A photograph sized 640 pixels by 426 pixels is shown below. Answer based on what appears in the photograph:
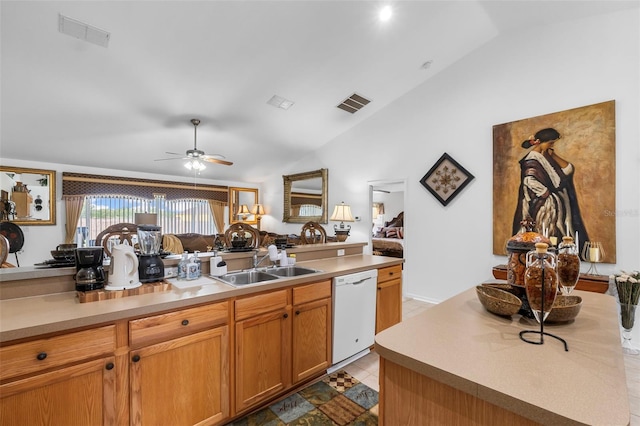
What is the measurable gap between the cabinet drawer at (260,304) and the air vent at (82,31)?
9.28 ft

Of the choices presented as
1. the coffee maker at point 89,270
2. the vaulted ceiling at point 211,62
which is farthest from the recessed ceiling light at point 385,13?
the coffee maker at point 89,270

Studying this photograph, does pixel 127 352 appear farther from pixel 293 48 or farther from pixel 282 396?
pixel 293 48

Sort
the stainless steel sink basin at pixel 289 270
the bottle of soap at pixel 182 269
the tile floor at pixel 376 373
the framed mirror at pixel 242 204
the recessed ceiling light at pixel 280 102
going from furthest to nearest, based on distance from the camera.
A: the framed mirror at pixel 242 204
the recessed ceiling light at pixel 280 102
the stainless steel sink basin at pixel 289 270
the tile floor at pixel 376 373
the bottle of soap at pixel 182 269

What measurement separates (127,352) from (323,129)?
4808 mm

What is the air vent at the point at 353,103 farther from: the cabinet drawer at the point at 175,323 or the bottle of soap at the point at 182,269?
the cabinet drawer at the point at 175,323

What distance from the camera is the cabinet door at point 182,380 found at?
144cm

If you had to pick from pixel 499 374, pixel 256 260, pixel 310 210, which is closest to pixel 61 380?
pixel 256 260

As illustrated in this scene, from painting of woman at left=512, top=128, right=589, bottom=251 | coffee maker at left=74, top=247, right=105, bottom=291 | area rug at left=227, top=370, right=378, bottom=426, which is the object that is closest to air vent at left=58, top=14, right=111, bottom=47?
coffee maker at left=74, top=247, right=105, bottom=291

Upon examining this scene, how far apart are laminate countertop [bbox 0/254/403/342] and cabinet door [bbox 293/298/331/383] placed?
34 cm

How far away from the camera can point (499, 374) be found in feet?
2.72

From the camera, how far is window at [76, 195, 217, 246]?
5.72 metres

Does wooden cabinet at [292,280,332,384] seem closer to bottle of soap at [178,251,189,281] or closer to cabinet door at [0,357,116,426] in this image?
bottle of soap at [178,251,189,281]

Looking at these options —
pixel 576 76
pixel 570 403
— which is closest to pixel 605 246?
pixel 576 76

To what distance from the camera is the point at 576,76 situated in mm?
3273
